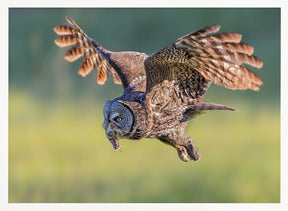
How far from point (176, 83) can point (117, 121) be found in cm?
42

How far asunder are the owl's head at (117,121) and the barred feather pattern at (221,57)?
1.38 ft

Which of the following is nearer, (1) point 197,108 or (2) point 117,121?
(2) point 117,121

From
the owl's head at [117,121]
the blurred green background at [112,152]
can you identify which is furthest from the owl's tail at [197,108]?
the blurred green background at [112,152]

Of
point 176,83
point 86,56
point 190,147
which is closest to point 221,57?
point 176,83

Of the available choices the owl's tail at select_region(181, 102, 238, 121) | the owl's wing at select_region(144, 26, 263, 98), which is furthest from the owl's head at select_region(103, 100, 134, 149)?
the owl's tail at select_region(181, 102, 238, 121)

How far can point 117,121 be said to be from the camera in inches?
156

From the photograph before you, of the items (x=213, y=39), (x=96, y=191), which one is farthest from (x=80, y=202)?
(x=213, y=39)

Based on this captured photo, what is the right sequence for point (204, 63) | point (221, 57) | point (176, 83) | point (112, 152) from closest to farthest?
point (221, 57)
point (204, 63)
point (176, 83)
point (112, 152)

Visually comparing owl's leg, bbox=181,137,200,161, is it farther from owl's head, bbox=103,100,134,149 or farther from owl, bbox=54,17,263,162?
owl's head, bbox=103,100,134,149

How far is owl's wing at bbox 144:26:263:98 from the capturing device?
3.79 meters

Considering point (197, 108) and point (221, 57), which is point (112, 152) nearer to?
point (197, 108)

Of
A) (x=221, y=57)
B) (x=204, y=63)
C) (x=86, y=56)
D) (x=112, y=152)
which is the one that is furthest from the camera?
(x=112, y=152)

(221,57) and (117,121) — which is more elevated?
(221,57)

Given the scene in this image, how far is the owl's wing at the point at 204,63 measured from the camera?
3.79 m
